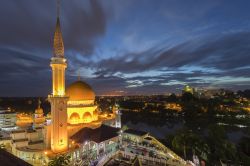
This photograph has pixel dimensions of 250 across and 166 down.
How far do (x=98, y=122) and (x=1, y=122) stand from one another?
28824 mm

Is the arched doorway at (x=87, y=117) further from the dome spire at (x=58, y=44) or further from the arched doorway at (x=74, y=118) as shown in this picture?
the dome spire at (x=58, y=44)

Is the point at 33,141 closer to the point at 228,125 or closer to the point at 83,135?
the point at 83,135

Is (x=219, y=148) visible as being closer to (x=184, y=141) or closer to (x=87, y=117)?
(x=184, y=141)

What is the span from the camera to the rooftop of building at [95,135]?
19.8m

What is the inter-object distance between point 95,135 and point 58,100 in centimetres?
469

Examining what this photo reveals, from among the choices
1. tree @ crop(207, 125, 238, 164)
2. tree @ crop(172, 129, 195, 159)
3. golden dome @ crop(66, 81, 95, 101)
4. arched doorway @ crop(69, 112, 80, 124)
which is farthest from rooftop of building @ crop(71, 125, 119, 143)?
tree @ crop(207, 125, 238, 164)

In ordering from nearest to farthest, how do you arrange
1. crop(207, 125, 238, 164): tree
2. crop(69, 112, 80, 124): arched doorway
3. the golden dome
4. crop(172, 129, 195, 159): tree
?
crop(207, 125, 238, 164): tree
crop(172, 129, 195, 159): tree
crop(69, 112, 80, 124): arched doorway
the golden dome

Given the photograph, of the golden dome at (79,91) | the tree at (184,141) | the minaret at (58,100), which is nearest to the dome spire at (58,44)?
the minaret at (58,100)

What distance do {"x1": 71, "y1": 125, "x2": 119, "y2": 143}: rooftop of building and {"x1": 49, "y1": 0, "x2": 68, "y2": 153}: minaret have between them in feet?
5.80

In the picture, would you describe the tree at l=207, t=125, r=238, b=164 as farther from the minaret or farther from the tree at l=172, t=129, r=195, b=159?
the minaret

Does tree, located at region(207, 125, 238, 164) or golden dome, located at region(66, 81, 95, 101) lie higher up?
golden dome, located at region(66, 81, 95, 101)

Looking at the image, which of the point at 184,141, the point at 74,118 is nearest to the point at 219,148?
the point at 184,141

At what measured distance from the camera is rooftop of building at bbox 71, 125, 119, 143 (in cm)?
1980

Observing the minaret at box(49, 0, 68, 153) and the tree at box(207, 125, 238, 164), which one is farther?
the minaret at box(49, 0, 68, 153)
